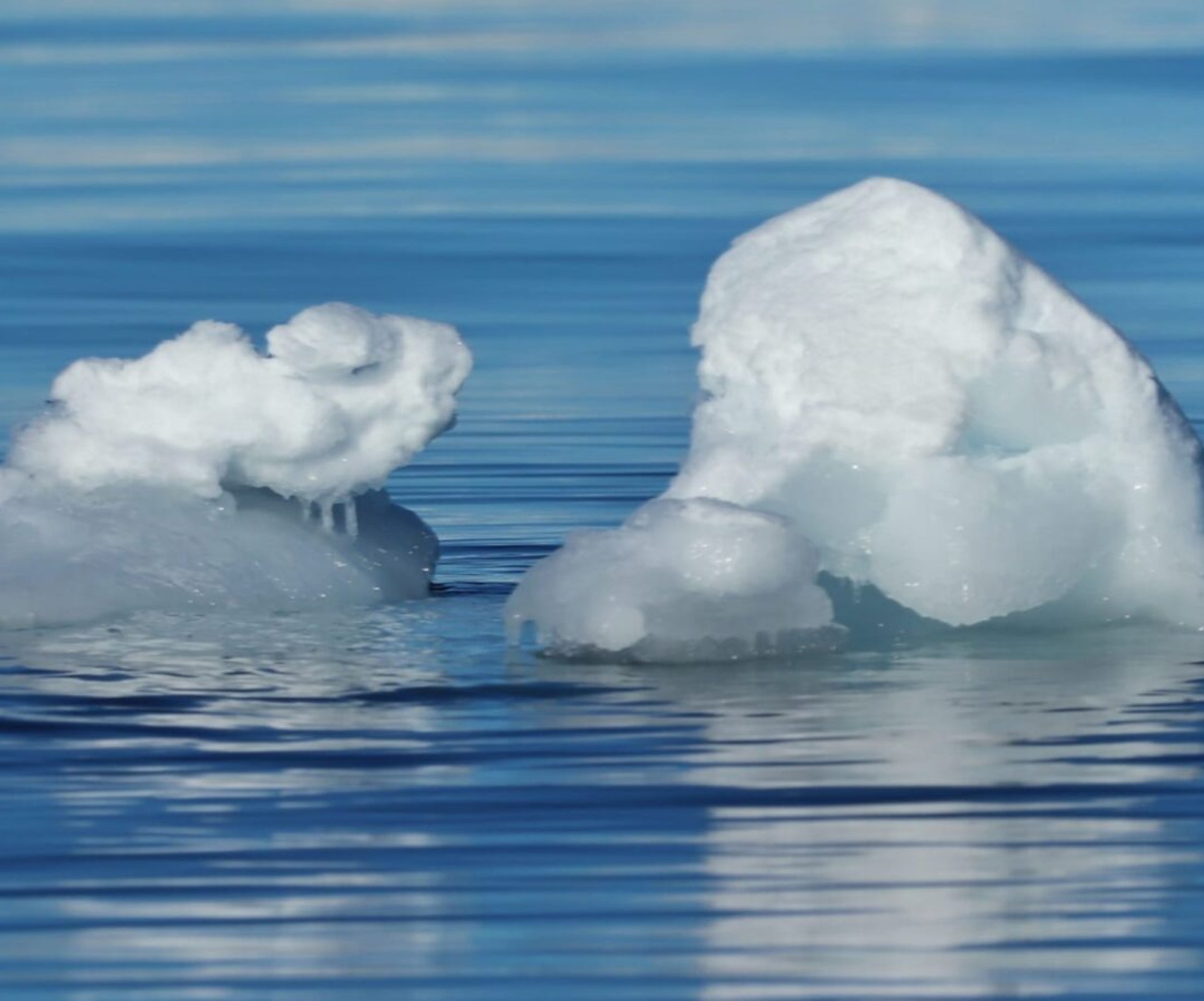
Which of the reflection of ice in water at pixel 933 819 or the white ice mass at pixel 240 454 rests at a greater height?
the white ice mass at pixel 240 454

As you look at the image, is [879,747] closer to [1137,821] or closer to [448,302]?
[1137,821]

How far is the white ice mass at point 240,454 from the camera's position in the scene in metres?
10.2

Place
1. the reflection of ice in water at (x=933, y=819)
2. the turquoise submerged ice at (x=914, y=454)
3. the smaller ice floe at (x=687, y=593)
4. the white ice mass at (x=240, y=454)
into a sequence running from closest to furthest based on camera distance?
the reflection of ice in water at (x=933, y=819), the smaller ice floe at (x=687, y=593), the turquoise submerged ice at (x=914, y=454), the white ice mass at (x=240, y=454)

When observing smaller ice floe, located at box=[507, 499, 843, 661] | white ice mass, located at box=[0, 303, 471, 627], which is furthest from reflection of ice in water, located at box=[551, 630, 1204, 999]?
white ice mass, located at box=[0, 303, 471, 627]

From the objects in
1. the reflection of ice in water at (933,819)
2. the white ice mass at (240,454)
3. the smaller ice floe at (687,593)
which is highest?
the white ice mass at (240,454)

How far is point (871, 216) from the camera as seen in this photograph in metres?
9.93

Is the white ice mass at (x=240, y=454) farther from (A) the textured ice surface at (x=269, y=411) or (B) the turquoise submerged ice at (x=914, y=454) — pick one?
(B) the turquoise submerged ice at (x=914, y=454)

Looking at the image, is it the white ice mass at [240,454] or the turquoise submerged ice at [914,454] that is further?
the white ice mass at [240,454]

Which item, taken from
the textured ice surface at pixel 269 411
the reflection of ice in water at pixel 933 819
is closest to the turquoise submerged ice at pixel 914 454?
the reflection of ice in water at pixel 933 819

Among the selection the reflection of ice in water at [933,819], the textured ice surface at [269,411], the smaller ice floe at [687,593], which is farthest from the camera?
the textured ice surface at [269,411]

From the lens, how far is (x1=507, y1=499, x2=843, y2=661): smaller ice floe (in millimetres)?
9102

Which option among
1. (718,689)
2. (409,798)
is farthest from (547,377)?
(409,798)

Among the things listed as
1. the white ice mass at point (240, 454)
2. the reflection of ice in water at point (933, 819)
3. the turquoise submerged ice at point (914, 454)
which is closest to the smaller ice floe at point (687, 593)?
the turquoise submerged ice at point (914, 454)

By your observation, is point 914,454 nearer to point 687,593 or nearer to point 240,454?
point 687,593
